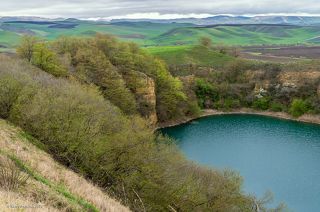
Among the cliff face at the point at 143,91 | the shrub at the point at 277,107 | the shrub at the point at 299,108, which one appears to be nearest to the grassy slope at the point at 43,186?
the cliff face at the point at 143,91

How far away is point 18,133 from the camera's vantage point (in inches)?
1041

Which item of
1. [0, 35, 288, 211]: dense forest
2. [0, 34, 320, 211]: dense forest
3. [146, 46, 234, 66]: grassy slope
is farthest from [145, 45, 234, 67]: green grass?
[0, 35, 288, 211]: dense forest

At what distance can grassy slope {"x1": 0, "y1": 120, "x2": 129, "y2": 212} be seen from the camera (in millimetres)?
12617

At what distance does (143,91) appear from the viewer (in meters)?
70.2

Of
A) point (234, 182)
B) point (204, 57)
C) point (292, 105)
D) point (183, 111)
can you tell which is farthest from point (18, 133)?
point (204, 57)

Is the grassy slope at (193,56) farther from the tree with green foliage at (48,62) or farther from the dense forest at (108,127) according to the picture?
the tree with green foliage at (48,62)

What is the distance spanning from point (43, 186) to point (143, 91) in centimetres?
5540

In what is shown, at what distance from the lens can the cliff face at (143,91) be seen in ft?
229

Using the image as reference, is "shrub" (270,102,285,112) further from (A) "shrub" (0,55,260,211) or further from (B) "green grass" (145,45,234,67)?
(A) "shrub" (0,55,260,211)

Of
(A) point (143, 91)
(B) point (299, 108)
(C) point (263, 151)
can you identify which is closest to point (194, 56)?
(B) point (299, 108)

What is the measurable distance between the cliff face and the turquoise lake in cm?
534

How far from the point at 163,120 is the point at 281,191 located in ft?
119

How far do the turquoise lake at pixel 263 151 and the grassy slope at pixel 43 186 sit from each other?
26.7 metres

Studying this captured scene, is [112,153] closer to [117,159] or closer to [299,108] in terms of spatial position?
[117,159]
